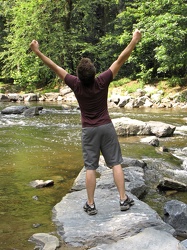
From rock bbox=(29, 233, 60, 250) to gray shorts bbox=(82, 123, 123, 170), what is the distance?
2.87 ft

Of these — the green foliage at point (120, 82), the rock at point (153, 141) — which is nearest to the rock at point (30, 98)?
the green foliage at point (120, 82)

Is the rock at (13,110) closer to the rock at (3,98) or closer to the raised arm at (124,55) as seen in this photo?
the rock at (3,98)

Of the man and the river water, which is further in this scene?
the river water

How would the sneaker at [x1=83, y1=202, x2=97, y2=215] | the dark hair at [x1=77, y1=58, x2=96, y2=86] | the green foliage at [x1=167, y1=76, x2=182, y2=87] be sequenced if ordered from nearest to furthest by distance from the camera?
the dark hair at [x1=77, y1=58, x2=96, y2=86] < the sneaker at [x1=83, y1=202, x2=97, y2=215] < the green foliage at [x1=167, y1=76, x2=182, y2=87]

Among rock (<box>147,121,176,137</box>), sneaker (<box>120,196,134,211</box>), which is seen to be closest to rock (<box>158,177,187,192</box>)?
sneaker (<box>120,196,134,211</box>)

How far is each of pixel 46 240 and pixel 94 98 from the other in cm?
157

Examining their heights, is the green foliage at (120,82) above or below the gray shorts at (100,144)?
above

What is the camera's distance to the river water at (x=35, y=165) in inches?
163

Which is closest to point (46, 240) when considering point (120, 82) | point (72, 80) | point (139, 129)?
point (72, 80)

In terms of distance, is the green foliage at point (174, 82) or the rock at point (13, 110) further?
the green foliage at point (174, 82)

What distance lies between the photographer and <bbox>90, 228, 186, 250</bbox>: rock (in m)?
3.07

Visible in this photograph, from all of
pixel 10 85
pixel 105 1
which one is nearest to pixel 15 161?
pixel 105 1

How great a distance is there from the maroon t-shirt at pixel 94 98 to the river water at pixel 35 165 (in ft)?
4.32

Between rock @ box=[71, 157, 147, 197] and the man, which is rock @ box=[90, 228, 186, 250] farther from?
rock @ box=[71, 157, 147, 197]
